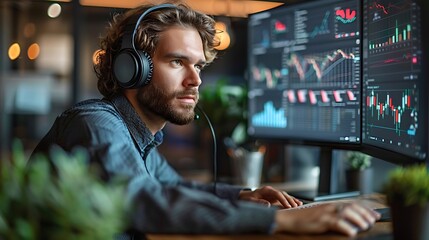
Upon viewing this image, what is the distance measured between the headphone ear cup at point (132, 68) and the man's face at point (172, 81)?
0.04 metres

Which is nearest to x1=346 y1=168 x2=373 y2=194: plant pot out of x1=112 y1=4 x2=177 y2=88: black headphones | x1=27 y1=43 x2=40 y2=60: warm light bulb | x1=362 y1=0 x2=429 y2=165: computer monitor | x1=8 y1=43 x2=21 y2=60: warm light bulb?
x1=362 y1=0 x2=429 y2=165: computer monitor

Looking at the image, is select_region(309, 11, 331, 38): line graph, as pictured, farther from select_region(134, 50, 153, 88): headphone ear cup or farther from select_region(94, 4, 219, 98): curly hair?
select_region(134, 50, 153, 88): headphone ear cup

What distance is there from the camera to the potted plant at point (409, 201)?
88 centimetres

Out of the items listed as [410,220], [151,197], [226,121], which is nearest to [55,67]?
[226,121]

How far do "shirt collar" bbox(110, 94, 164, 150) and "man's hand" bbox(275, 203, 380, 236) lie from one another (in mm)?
542

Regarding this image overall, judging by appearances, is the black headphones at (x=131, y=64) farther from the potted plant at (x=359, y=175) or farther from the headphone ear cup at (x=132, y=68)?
the potted plant at (x=359, y=175)

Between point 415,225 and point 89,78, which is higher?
point 89,78

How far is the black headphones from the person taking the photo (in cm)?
138

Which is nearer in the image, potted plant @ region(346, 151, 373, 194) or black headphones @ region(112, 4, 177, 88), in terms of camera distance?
black headphones @ region(112, 4, 177, 88)

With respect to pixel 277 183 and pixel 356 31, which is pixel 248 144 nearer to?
pixel 277 183

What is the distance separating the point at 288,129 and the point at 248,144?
1.71ft

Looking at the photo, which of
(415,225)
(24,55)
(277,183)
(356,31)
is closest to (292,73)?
(356,31)

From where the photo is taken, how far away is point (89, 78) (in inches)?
212

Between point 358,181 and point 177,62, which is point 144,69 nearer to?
point 177,62
